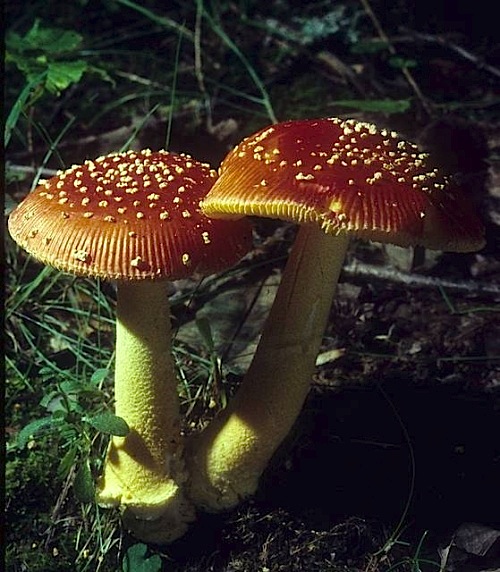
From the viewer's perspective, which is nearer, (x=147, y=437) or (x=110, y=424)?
(x=110, y=424)

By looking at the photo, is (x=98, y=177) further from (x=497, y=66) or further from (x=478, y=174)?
(x=497, y=66)

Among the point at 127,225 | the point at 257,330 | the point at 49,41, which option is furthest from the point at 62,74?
the point at 127,225

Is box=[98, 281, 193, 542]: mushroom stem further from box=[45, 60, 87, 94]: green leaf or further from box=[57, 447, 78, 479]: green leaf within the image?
box=[45, 60, 87, 94]: green leaf

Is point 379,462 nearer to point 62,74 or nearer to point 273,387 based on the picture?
point 273,387

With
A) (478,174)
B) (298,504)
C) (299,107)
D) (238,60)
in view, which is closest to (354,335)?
(298,504)

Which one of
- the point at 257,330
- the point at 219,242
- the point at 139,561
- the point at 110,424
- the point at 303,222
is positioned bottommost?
the point at 139,561

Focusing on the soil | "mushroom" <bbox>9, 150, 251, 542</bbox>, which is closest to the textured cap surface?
"mushroom" <bbox>9, 150, 251, 542</bbox>
